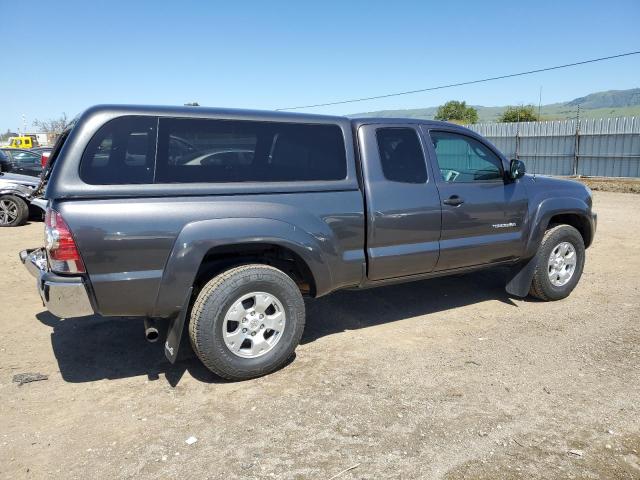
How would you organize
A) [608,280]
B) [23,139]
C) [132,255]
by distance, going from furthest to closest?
[23,139], [608,280], [132,255]

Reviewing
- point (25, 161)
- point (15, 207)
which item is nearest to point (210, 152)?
point (15, 207)

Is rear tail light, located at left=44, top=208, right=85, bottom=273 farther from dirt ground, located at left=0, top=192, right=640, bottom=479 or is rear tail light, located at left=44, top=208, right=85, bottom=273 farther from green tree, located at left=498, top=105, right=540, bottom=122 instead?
green tree, located at left=498, top=105, right=540, bottom=122

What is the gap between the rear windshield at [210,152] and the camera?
10.8ft

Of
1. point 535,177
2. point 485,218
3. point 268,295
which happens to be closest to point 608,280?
point 535,177

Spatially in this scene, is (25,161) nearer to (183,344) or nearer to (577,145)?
(183,344)

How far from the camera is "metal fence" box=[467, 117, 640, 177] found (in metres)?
20.2

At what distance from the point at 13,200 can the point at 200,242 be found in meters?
9.04

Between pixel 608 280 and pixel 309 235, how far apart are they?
4492mm

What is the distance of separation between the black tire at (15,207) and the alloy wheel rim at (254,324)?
29.2 feet

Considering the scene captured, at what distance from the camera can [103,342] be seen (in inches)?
178

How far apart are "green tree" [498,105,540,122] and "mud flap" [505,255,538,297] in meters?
40.0

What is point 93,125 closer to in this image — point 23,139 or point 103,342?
point 103,342

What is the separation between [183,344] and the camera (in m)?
4.54

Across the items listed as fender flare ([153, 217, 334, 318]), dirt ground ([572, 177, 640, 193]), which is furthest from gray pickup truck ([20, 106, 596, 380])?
dirt ground ([572, 177, 640, 193])
